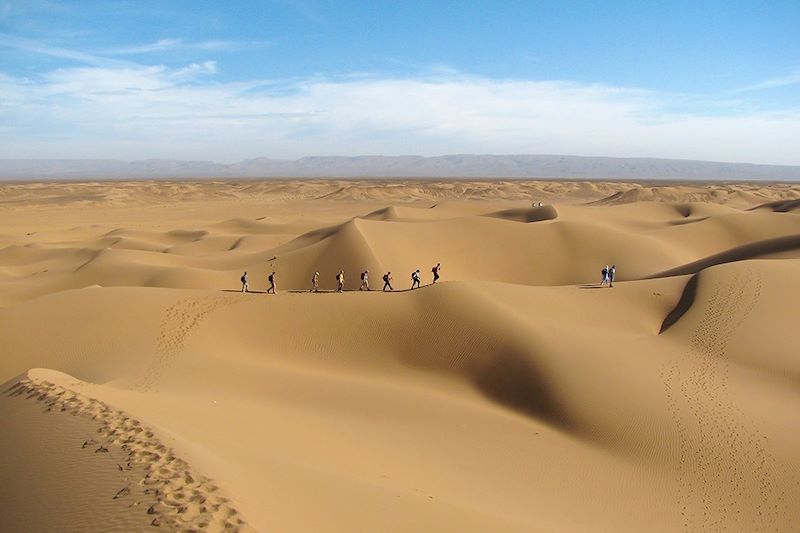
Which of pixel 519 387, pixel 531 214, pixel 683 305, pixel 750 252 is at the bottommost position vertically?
pixel 519 387

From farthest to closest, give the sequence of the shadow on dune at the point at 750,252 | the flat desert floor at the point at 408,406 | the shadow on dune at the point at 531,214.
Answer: the shadow on dune at the point at 531,214 < the shadow on dune at the point at 750,252 < the flat desert floor at the point at 408,406

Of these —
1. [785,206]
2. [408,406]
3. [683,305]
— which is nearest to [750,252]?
[683,305]

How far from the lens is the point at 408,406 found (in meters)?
11.1

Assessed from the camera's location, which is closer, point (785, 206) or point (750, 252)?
point (750, 252)

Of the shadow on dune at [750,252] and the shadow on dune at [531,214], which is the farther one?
the shadow on dune at [531,214]

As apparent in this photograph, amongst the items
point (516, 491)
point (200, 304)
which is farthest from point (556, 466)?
point (200, 304)

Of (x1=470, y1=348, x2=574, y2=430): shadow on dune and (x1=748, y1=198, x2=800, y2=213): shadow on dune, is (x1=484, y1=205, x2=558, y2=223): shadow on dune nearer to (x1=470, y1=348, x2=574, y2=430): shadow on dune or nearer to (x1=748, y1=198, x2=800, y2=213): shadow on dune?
(x1=748, y1=198, x2=800, y2=213): shadow on dune

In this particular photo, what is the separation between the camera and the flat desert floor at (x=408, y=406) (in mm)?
5824

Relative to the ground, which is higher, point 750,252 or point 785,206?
point 785,206

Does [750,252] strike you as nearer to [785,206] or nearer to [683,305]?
[683,305]

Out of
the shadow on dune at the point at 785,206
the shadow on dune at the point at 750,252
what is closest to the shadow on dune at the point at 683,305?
the shadow on dune at the point at 750,252

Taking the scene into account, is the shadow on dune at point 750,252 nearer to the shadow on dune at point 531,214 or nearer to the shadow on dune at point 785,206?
the shadow on dune at point 531,214

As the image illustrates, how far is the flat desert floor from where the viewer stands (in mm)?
5824

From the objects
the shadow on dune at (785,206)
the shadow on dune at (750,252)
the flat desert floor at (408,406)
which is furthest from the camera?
the shadow on dune at (785,206)
